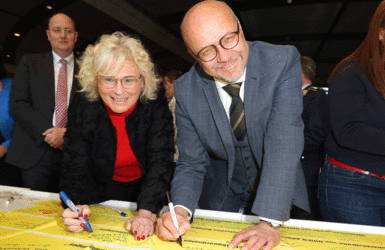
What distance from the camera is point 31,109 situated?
206cm

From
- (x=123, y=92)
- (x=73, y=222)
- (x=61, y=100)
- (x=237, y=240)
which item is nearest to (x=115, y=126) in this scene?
(x=123, y=92)

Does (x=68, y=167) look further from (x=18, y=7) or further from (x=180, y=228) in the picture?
(x=18, y=7)

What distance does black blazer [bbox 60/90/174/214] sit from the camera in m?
1.23

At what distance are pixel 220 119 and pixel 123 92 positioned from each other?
47 cm

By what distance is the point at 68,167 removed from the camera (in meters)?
1.23

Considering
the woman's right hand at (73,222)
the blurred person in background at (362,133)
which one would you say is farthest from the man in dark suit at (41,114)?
the blurred person in background at (362,133)

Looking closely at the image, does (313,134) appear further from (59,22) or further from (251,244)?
(59,22)

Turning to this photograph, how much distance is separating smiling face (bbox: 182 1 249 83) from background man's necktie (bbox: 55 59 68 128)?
55.6 inches

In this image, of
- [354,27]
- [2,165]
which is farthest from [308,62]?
[354,27]

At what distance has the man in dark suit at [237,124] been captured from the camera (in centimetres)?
97

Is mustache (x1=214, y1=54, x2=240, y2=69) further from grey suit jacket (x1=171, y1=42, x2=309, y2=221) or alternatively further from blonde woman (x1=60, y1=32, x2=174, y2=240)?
blonde woman (x1=60, y1=32, x2=174, y2=240)

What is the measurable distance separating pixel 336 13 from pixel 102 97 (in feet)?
18.0

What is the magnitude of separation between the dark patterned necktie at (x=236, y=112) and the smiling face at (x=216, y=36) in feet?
0.17

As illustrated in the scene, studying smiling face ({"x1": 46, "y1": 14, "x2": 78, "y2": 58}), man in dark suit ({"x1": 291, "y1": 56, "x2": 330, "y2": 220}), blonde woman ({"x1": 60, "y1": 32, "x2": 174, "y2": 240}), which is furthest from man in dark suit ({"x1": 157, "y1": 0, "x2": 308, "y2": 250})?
smiling face ({"x1": 46, "y1": 14, "x2": 78, "y2": 58})
